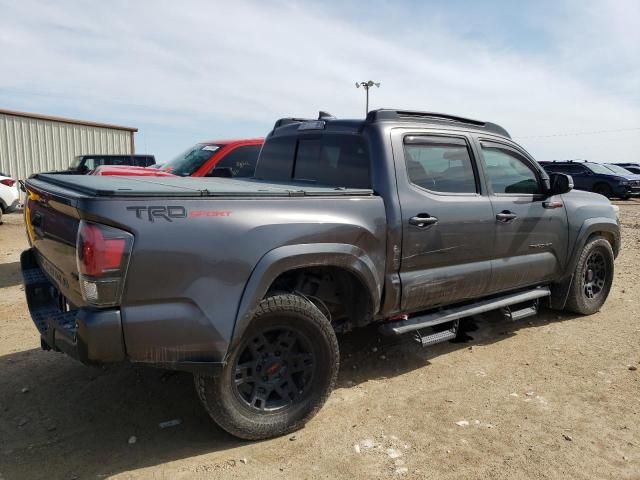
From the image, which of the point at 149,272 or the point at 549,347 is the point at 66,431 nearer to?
the point at 149,272

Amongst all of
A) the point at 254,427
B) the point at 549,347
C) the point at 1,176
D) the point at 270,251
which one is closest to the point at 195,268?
the point at 270,251

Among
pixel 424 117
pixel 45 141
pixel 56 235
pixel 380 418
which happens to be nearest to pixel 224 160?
pixel 424 117

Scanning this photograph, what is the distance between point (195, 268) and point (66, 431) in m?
1.52

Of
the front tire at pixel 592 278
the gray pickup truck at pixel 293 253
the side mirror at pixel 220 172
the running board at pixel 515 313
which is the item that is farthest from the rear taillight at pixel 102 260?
the side mirror at pixel 220 172

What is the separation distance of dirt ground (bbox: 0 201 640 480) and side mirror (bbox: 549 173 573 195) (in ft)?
4.59

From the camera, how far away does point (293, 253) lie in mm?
3020

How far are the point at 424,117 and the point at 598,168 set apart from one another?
2140 cm

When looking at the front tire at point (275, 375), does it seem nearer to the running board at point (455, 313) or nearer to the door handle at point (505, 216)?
the running board at point (455, 313)

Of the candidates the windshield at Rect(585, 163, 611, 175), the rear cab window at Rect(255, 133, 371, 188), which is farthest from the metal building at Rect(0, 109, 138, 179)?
the windshield at Rect(585, 163, 611, 175)

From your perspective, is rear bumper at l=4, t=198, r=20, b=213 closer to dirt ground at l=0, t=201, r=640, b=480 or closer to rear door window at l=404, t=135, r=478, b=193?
dirt ground at l=0, t=201, r=640, b=480

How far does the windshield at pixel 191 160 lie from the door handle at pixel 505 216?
4.96m

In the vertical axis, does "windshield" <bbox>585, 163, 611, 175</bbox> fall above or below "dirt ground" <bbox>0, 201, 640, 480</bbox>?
above

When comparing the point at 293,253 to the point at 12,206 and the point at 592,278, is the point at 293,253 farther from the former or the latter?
the point at 12,206

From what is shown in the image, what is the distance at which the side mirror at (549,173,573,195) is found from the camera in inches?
191
